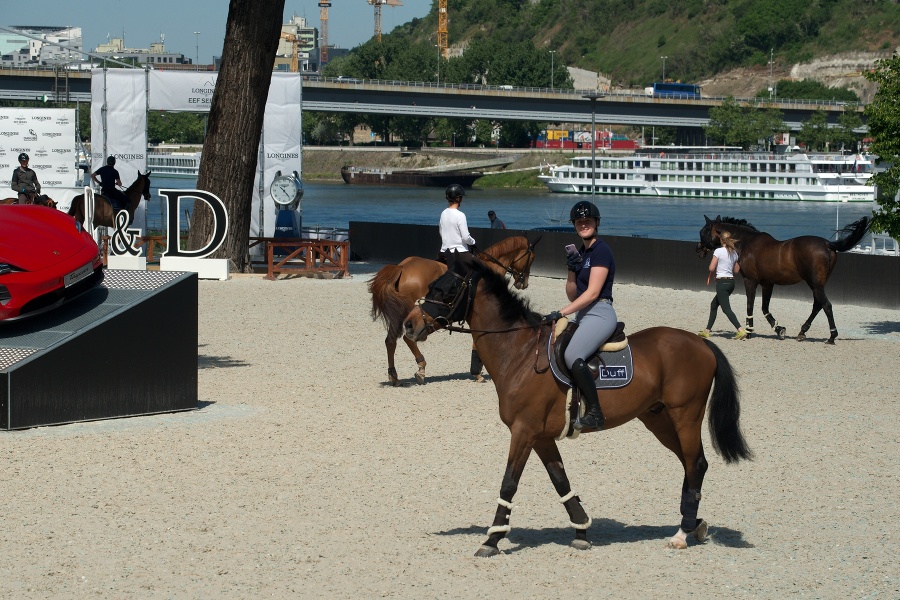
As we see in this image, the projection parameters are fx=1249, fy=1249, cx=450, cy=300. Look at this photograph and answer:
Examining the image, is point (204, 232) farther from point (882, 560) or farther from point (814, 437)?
point (882, 560)

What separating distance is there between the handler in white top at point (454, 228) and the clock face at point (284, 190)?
15.7 metres

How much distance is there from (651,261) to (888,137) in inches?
338

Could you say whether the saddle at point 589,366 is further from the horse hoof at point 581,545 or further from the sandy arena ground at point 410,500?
the sandy arena ground at point 410,500

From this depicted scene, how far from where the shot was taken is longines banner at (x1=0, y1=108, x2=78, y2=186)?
3866cm

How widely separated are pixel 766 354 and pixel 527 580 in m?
10.9

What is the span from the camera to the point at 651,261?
27.0 metres

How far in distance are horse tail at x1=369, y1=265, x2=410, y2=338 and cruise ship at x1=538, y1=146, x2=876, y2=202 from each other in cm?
7327

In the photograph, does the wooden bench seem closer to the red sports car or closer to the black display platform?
the red sports car

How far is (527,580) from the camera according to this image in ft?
22.8

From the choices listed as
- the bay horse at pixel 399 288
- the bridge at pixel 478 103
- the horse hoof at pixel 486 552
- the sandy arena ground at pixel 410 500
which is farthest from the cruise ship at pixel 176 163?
the horse hoof at pixel 486 552

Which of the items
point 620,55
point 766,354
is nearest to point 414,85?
point 766,354

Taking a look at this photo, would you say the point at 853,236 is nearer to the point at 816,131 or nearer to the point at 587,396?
the point at 587,396

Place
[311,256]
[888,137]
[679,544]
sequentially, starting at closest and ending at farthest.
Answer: [679,544] → [888,137] → [311,256]

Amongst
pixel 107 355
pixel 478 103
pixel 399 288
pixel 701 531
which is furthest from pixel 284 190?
pixel 478 103
